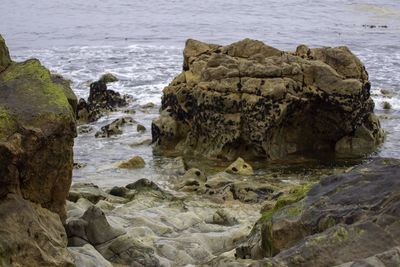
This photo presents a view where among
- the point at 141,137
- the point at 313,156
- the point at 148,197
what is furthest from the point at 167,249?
the point at 141,137

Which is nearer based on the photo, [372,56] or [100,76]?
[100,76]

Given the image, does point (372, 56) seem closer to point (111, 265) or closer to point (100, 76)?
point (100, 76)

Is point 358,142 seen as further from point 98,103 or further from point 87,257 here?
point 87,257

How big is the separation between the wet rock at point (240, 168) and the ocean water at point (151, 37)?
1.59 metres

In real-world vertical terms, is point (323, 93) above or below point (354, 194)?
below

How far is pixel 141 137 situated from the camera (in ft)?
64.5

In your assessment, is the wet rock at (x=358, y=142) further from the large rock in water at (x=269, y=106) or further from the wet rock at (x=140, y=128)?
the wet rock at (x=140, y=128)

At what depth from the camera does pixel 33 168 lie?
7109 mm

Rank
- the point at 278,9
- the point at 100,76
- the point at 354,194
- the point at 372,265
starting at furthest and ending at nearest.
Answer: the point at 278,9 → the point at 100,76 → the point at 354,194 → the point at 372,265

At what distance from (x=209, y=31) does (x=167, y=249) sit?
3665 cm

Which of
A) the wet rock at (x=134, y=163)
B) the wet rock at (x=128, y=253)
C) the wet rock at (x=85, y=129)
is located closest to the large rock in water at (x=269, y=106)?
the wet rock at (x=134, y=163)

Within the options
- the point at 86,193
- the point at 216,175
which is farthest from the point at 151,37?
the point at 86,193

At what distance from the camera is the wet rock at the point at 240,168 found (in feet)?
50.6

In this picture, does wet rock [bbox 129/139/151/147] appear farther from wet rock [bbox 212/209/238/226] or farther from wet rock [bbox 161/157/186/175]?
wet rock [bbox 212/209/238/226]
